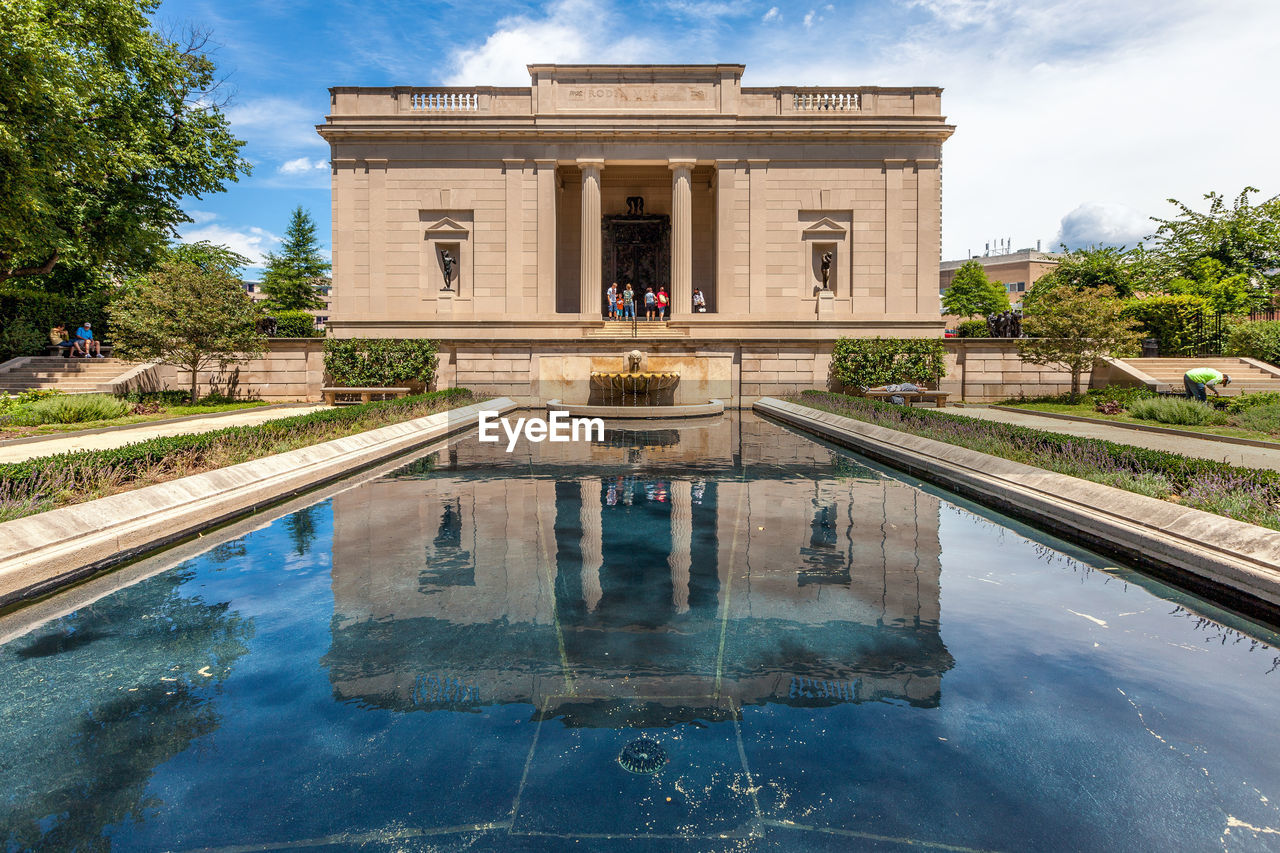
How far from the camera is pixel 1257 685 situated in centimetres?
386

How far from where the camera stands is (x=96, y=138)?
25297mm

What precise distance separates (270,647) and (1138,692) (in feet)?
17.3

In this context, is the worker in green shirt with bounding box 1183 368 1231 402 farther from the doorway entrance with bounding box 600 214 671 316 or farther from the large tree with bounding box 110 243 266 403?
the large tree with bounding box 110 243 266 403

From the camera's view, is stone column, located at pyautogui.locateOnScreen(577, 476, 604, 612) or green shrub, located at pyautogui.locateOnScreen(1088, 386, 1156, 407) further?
green shrub, located at pyautogui.locateOnScreen(1088, 386, 1156, 407)

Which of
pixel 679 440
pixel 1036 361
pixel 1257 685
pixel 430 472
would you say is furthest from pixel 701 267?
pixel 1257 685

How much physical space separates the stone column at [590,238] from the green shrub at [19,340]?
93.4 ft

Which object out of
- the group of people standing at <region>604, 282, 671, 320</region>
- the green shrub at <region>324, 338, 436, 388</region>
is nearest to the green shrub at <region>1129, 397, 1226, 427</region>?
the group of people standing at <region>604, 282, 671, 320</region>

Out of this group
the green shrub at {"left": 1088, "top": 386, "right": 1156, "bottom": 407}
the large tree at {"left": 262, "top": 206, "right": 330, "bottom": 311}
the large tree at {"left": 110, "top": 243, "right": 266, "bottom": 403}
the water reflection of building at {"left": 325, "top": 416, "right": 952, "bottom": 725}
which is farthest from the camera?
the large tree at {"left": 262, "top": 206, "right": 330, "bottom": 311}

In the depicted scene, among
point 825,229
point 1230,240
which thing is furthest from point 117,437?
point 1230,240

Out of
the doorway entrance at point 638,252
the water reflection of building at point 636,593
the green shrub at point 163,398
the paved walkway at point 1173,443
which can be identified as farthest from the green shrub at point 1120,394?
the green shrub at point 163,398

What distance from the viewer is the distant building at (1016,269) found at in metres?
107

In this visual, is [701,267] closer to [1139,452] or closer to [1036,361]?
[1036,361]

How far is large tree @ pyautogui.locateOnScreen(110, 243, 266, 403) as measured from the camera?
76.2ft

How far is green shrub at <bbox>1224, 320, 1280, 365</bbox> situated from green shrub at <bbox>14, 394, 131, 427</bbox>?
4362 cm
